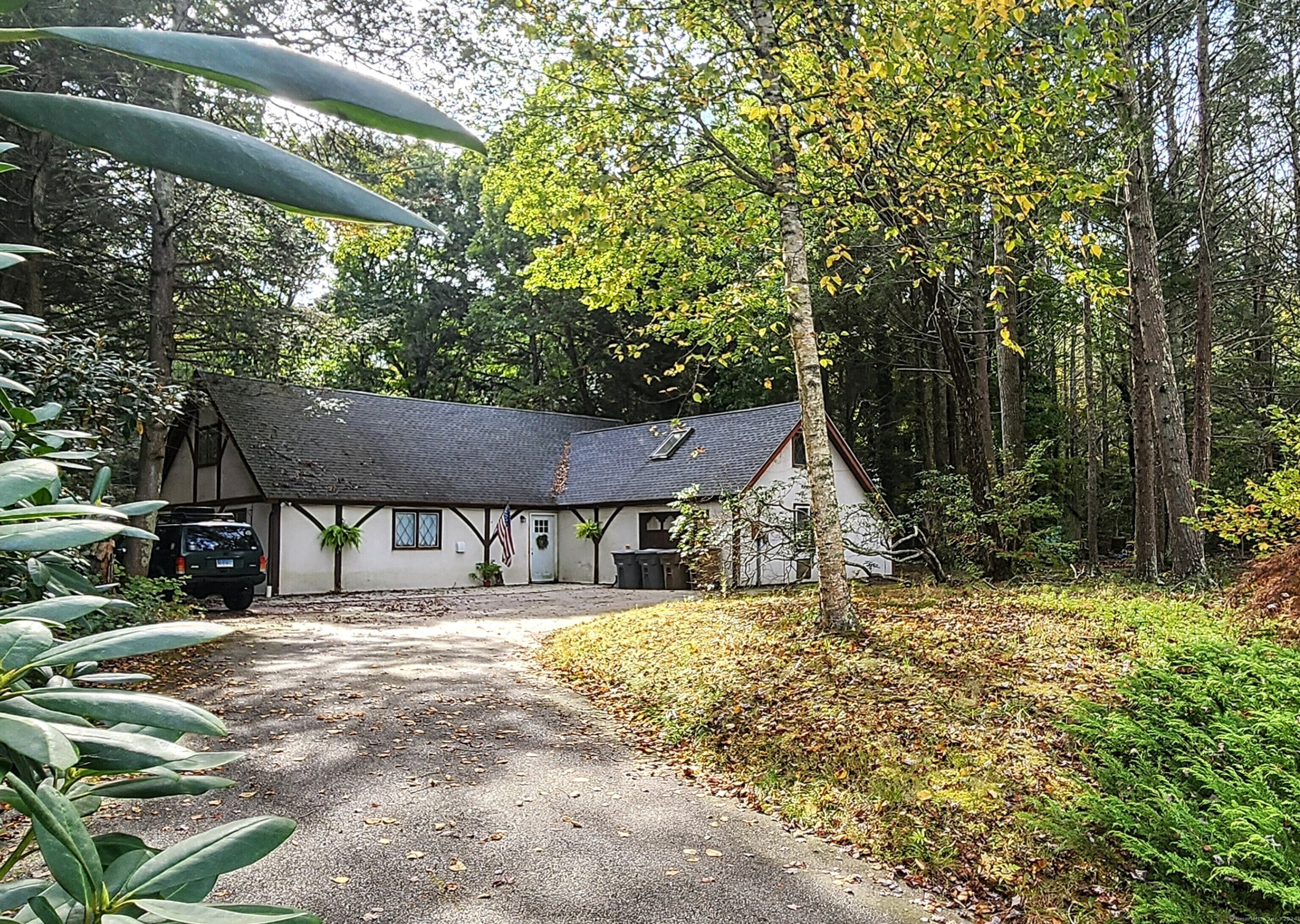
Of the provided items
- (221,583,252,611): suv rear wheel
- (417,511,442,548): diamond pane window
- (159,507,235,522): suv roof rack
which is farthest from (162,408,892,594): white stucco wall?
(221,583,252,611): suv rear wheel

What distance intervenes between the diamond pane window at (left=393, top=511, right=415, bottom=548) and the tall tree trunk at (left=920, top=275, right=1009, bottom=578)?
560 inches

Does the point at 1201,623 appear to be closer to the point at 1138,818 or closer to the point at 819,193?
the point at 1138,818

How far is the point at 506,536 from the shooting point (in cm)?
2423

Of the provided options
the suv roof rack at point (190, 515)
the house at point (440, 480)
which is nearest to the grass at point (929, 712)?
the house at point (440, 480)

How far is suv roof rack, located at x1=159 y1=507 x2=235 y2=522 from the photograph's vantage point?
1663cm

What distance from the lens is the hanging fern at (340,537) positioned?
20.5 metres

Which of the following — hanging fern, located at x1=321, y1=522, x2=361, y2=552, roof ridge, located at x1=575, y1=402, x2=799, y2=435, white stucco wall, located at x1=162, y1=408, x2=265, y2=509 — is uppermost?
roof ridge, located at x1=575, y1=402, x2=799, y2=435

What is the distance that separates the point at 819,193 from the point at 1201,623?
5245mm

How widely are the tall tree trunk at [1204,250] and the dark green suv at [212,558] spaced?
671 inches

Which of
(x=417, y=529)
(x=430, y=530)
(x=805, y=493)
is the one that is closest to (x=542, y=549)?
(x=430, y=530)

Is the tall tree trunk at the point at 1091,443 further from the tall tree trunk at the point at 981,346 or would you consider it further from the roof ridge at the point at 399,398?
the roof ridge at the point at 399,398

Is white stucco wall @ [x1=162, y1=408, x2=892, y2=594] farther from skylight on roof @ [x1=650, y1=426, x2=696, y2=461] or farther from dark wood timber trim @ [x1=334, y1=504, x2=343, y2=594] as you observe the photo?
skylight on roof @ [x1=650, y1=426, x2=696, y2=461]

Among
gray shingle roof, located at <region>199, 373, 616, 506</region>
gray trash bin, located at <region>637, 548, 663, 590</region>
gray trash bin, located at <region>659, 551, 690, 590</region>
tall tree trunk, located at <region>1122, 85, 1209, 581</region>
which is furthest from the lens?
gray trash bin, located at <region>637, 548, 663, 590</region>

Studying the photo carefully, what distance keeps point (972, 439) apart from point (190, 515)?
14.9 metres
